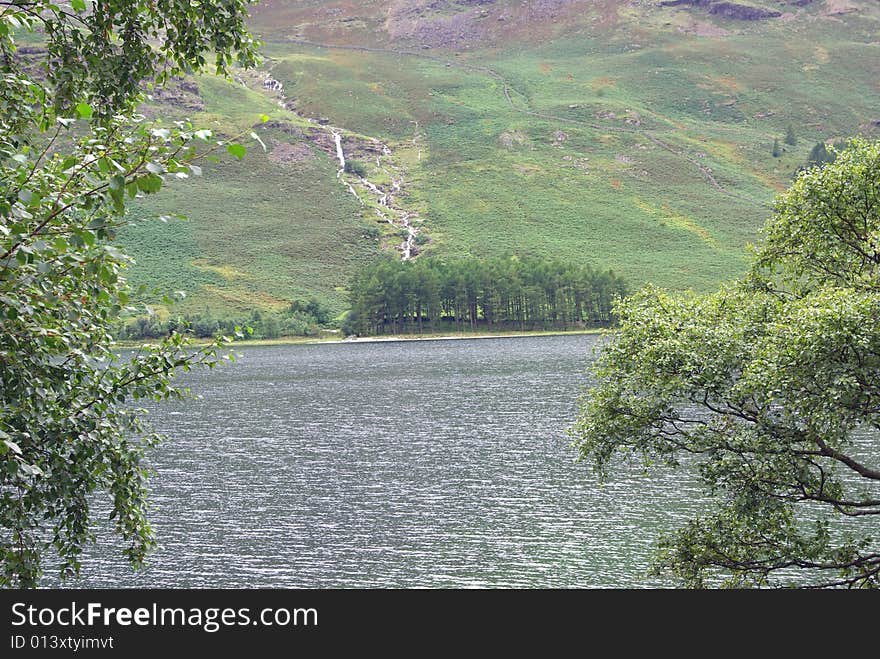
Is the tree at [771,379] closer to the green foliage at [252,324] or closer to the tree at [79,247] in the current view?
the tree at [79,247]

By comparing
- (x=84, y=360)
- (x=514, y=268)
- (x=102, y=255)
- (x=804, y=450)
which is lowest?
(x=804, y=450)

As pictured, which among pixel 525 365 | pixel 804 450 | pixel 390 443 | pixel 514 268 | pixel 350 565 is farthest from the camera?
pixel 514 268

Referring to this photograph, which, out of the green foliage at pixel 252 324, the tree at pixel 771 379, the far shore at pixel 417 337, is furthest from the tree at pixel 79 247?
the far shore at pixel 417 337

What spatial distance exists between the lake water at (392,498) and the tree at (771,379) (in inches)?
329

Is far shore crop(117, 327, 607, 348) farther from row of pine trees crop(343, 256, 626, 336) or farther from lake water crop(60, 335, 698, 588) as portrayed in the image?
lake water crop(60, 335, 698, 588)

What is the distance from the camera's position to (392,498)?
54.0m

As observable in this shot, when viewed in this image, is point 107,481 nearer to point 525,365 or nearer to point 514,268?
point 525,365

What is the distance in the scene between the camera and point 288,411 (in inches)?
3666

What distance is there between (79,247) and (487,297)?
181 m

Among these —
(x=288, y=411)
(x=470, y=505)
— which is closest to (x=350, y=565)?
(x=470, y=505)

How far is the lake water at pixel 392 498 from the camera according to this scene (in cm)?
3928

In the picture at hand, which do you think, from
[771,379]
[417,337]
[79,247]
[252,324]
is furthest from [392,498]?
[417,337]

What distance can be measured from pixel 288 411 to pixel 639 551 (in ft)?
192

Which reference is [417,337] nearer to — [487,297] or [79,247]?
[487,297]
